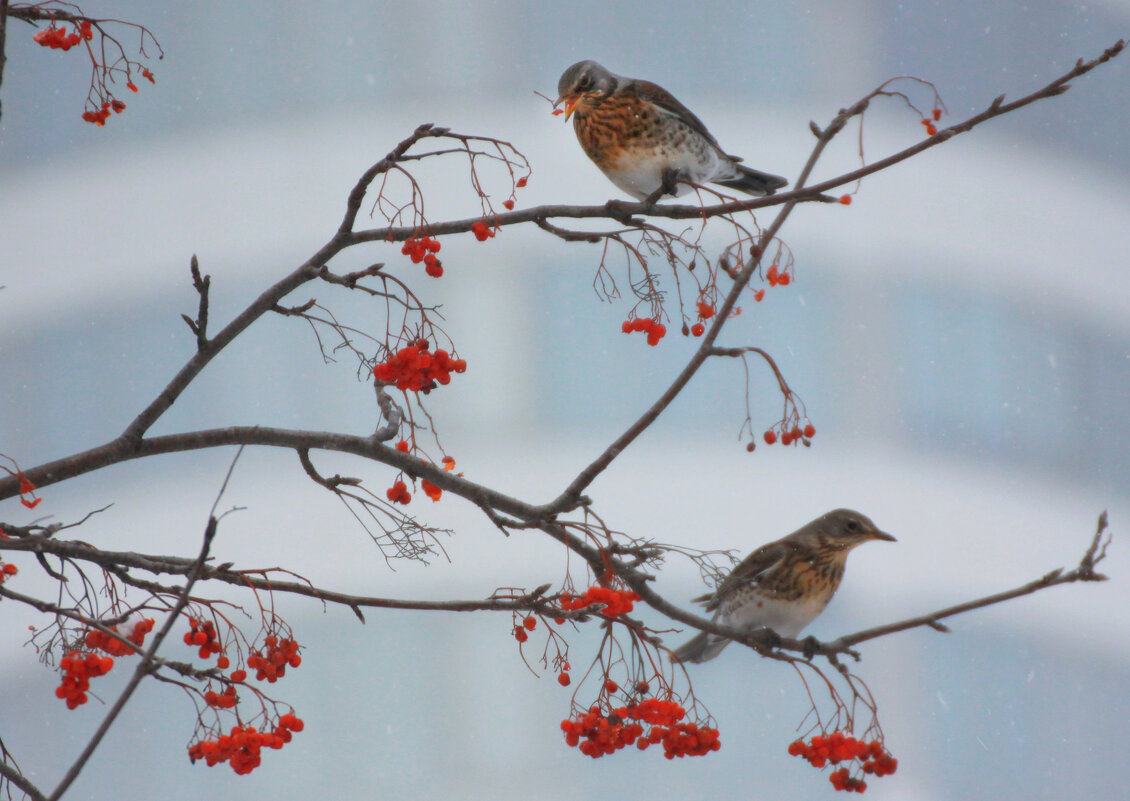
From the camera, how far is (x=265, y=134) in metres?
5.68

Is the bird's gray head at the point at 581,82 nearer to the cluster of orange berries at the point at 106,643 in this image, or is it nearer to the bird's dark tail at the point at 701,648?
the bird's dark tail at the point at 701,648

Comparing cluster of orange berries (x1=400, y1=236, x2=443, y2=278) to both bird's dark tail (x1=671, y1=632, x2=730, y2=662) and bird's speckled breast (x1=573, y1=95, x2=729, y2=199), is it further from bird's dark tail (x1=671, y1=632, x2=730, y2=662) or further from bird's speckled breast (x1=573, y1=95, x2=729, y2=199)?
bird's dark tail (x1=671, y1=632, x2=730, y2=662)

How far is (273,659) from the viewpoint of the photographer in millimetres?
1409

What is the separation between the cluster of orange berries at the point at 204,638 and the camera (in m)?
1.41

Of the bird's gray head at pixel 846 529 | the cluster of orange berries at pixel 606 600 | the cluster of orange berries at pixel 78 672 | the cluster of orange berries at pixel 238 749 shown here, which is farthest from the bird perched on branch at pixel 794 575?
the cluster of orange berries at pixel 78 672

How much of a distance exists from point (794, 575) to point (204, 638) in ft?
3.65

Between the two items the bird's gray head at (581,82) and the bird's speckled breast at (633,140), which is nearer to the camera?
the bird's gray head at (581,82)

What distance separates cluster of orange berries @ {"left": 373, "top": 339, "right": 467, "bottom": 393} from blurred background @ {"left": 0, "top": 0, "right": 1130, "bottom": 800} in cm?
369

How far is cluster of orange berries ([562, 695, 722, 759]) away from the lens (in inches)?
54.9

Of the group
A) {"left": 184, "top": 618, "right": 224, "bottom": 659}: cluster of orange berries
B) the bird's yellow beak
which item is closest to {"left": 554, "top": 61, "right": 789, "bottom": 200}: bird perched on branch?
the bird's yellow beak

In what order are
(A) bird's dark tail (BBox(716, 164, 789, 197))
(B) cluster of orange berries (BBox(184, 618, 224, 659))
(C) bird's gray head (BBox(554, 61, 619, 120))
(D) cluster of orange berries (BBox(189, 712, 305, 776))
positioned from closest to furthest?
(D) cluster of orange berries (BBox(189, 712, 305, 776)) → (B) cluster of orange berries (BBox(184, 618, 224, 659)) → (C) bird's gray head (BBox(554, 61, 619, 120)) → (A) bird's dark tail (BBox(716, 164, 789, 197))

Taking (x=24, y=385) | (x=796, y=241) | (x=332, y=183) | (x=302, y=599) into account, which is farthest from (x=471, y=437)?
(x=24, y=385)

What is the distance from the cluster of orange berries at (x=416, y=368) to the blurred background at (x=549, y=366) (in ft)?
12.1

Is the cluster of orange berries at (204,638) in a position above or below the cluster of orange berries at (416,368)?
below
